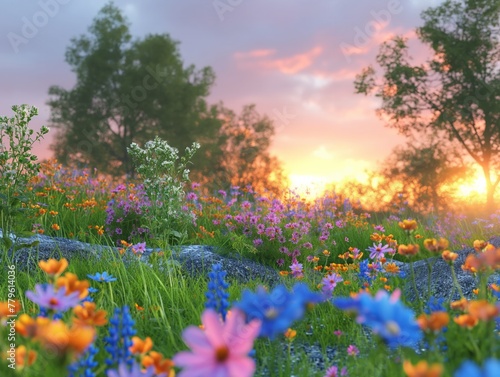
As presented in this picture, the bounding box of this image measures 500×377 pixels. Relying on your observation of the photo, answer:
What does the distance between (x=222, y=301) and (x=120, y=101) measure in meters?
29.5

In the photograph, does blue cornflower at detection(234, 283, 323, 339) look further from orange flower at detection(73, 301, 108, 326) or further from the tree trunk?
the tree trunk

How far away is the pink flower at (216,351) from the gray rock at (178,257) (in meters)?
4.32

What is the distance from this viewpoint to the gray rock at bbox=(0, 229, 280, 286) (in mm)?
5848

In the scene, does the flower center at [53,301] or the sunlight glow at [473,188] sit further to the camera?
the sunlight glow at [473,188]

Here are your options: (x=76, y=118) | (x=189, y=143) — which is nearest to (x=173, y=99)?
(x=189, y=143)

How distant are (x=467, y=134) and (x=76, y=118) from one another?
21.4m

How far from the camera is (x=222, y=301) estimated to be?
85.7 inches

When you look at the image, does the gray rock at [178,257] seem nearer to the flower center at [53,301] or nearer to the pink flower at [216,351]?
the flower center at [53,301]

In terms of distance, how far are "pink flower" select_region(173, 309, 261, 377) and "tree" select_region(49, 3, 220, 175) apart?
28.7m

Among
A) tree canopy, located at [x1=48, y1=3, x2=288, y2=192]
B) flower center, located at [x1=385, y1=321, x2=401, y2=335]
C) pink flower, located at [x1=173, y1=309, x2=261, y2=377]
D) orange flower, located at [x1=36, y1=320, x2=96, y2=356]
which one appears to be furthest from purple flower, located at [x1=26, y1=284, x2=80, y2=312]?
tree canopy, located at [x1=48, y1=3, x2=288, y2=192]

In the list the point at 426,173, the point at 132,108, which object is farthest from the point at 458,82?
the point at 132,108

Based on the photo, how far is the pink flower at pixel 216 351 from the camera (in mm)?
1231

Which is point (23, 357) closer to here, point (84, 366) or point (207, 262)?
point (84, 366)

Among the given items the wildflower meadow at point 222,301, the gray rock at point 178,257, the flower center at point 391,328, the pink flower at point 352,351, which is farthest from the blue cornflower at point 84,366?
the gray rock at point 178,257
